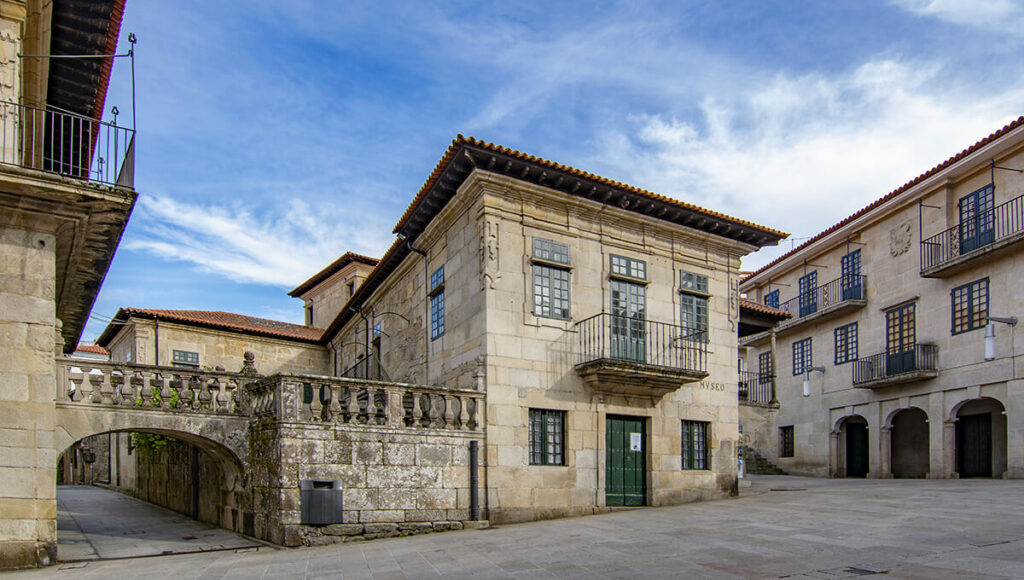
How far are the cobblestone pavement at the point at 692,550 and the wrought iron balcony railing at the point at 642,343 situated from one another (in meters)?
3.18

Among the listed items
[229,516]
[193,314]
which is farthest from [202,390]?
[193,314]

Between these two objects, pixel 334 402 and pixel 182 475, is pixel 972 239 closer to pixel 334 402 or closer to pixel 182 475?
pixel 334 402

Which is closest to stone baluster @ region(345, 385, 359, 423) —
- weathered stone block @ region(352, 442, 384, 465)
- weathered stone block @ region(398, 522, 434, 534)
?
weathered stone block @ region(352, 442, 384, 465)

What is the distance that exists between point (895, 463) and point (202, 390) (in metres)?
23.0

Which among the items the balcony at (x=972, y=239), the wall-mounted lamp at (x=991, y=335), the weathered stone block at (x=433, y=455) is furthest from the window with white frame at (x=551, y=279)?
the balcony at (x=972, y=239)

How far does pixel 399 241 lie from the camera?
1744 centimetres

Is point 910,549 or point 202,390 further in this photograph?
point 202,390

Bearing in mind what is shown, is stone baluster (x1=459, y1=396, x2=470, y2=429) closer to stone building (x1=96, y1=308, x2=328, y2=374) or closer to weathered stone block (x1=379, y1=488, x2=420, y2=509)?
weathered stone block (x1=379, y1=488, x2=420, y2=509)

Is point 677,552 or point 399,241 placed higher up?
point 399,241

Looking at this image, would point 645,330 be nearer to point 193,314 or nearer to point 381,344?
point 381,344

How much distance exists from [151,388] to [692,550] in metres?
8.62

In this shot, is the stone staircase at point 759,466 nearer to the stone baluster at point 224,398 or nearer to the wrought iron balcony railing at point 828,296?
the wrought iron balcony railing at point 828,296

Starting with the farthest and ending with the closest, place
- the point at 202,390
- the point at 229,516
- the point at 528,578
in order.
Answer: the point at 229,516
the point at 202,390
the point at 528,578

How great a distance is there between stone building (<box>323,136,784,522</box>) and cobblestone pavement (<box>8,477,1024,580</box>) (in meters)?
1.58
